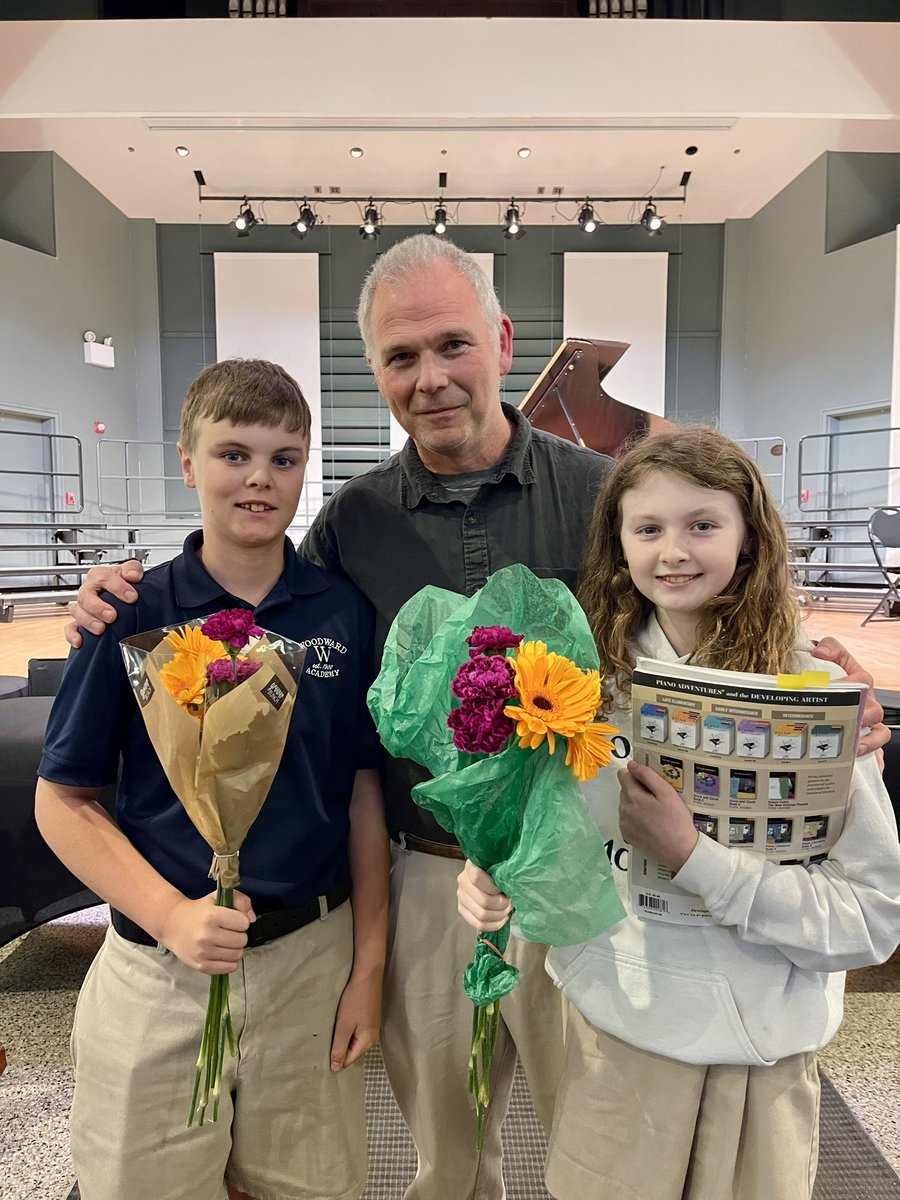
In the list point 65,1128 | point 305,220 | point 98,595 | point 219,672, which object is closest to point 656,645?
point 219,672

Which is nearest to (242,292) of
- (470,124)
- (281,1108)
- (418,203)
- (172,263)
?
(172,263)

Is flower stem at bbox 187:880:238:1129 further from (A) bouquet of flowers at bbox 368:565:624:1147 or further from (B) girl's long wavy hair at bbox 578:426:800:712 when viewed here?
(B) girl's long wavy hair at bbox 578:426:800:712

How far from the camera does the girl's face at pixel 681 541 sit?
1.02 metres

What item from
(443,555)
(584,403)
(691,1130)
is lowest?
(691,1130)

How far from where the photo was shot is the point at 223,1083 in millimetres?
1078

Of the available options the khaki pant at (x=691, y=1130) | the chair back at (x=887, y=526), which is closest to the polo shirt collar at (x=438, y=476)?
the khaki pant at (x=691, y=1130)

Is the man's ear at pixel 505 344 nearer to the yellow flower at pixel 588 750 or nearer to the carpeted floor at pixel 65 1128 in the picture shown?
the yellow flower at pixel 588 750

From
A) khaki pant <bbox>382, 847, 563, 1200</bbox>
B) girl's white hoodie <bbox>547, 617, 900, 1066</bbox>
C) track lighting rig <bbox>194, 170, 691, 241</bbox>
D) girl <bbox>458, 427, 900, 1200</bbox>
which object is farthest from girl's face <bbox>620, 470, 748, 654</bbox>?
track lighting rig <bbox>194, 170, 691, 241</bbox>

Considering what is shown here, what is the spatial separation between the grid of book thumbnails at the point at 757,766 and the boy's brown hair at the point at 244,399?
2.27ft

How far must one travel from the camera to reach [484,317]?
1.37 m

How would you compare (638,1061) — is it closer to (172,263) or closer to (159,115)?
(159,115)

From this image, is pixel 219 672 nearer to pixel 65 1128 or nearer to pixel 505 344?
pixel 505 344

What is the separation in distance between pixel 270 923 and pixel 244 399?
795 mm

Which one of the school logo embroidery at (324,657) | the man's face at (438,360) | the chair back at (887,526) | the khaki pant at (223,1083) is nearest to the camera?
the khaki pant at (223,1083)
